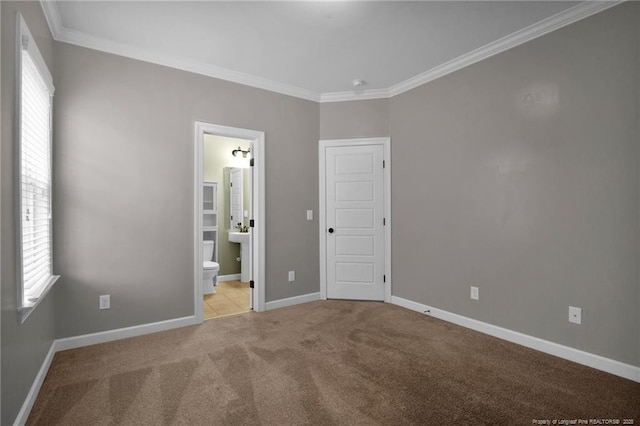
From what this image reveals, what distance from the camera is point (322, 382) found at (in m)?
2.29

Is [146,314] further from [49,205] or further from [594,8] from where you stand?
[594,8]

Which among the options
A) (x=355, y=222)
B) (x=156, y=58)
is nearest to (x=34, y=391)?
(x=156, y=58)

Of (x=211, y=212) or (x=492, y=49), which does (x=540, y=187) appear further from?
(x=211, y=212)

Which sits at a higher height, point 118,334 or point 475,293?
point 475,293

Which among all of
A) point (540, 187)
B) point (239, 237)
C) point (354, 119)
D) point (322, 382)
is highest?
point (354, 119)

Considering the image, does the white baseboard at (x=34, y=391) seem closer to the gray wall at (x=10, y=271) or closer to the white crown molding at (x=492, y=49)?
the gray wall at (x=10, y=271)

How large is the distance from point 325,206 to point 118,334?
2.65 m

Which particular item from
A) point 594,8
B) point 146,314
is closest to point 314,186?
point 146,314

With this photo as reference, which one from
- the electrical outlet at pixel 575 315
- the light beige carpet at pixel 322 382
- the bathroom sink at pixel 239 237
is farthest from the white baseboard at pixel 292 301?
the electrical outlet at pixel 575 315

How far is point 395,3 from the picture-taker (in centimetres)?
247

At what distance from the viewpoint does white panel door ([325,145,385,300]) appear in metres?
4.27

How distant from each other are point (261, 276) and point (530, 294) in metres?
2.72

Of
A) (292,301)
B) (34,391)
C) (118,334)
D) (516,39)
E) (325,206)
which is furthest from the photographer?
(325,206)

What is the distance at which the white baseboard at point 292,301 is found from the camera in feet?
13.0
